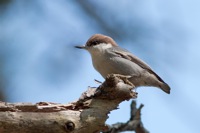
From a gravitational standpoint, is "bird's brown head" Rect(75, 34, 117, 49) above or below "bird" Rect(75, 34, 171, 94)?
above

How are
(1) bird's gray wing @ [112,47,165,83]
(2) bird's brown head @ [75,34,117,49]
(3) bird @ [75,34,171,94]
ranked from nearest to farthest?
(3) bird @ [75,34,171,94] < (1) bird's gray wing @ [112,47,165,83] < (2) bird's brown head @ [75,34,117,49]

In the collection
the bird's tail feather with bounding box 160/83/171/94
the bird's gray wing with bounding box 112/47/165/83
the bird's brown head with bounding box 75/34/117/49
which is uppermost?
the bird's brown head with bounding box 75/34/117/49

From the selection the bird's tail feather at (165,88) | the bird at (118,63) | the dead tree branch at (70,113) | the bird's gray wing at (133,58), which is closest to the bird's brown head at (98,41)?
the bird at (118,63)

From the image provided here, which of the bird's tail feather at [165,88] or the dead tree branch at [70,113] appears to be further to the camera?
the bird's tail feather at [165,88]

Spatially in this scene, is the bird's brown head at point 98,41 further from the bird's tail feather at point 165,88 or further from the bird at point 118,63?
the bird's tail feather at point 165,88

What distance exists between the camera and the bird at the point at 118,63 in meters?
4.16

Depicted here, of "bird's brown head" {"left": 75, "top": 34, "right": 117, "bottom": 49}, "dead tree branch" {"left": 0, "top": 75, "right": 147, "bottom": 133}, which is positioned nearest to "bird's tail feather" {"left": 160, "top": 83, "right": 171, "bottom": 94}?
"bird's brown head" {"left": 75, "top": 34, "right": 117, "bottom": 49}

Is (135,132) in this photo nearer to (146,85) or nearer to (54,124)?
(146,85)

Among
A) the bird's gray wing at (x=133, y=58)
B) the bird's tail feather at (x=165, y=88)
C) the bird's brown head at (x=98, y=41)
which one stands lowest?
the bird's tail feather at (x=165, y=88)

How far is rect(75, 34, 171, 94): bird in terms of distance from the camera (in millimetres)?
4160

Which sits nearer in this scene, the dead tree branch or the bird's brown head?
the dead tree branch

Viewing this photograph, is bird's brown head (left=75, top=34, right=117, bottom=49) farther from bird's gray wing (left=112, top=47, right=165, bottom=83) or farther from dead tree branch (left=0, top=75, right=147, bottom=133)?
dead tree branch (left=0, top=75, right=147, bottom=133)

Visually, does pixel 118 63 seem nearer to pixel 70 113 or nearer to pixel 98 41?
pixel 98 41

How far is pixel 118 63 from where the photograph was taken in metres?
4.17
